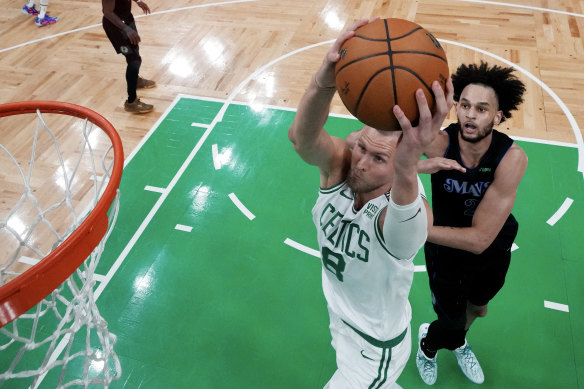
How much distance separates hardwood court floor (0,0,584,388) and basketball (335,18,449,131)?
226cm

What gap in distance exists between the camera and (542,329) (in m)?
3.47

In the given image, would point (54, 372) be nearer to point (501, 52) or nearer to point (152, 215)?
point (152, 215)

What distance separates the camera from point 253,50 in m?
6.77

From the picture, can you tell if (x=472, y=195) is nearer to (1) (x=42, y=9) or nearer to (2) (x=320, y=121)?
(2) (x=320, y=121)

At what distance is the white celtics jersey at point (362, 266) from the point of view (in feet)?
6.79

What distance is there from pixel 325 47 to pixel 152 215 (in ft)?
12.0

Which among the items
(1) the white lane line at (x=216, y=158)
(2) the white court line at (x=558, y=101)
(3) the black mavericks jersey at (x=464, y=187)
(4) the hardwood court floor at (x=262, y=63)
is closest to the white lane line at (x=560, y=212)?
(4) the hardwood court floor at (x=262, y=63)

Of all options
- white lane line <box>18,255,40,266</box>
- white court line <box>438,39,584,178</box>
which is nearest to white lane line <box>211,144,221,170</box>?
white lane line <box>18,255,40,266</box>

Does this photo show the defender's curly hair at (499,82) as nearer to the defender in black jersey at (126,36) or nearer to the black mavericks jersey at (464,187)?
the black mavericks jersey at (464,187)

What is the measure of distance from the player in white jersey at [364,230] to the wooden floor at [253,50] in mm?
3557

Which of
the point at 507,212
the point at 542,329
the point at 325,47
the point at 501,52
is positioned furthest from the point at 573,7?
the point at 507,212

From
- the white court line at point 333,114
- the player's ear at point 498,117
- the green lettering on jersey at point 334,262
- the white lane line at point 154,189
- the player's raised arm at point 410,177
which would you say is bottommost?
Result: the white lane line at point 154,189

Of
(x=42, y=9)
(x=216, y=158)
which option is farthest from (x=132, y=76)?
(x=42, y=9)

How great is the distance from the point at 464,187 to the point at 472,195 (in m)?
0.06
